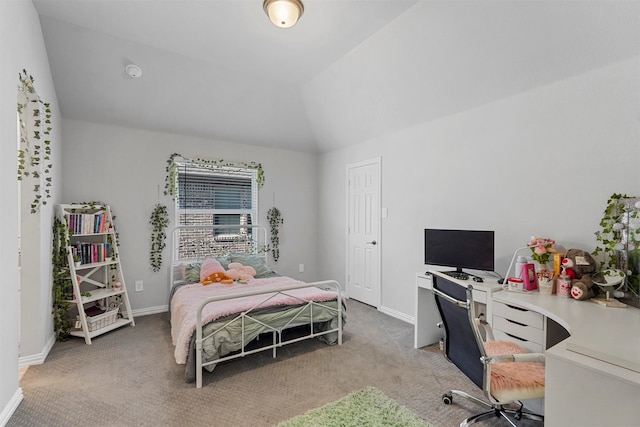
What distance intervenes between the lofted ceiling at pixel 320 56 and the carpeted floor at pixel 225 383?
2522mm

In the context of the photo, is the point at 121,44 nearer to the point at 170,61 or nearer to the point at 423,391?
the point at 170,61

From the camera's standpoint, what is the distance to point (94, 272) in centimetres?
348

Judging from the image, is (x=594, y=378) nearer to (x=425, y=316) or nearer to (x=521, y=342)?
(x=521, y=342)

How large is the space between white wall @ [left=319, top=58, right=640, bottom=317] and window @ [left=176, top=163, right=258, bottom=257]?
Answer: 203 cm

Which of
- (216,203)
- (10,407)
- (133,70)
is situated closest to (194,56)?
(133,70)

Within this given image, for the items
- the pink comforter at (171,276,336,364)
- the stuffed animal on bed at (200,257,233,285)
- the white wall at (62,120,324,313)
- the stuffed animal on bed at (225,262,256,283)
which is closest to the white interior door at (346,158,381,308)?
the pink comforter at (171,276,336,364)

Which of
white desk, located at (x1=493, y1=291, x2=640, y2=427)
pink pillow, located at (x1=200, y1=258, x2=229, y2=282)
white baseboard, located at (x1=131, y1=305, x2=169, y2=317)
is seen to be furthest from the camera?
white baseboard, located at (x1=131, y1=305, x2=169, y2=317)

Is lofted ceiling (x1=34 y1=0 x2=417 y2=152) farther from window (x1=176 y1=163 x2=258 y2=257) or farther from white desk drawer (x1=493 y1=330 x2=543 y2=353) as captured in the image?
white desk drawer (x1=493 y1=330 x2=543 y2=353)

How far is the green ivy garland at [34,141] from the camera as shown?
241 centimetres

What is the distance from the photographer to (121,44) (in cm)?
291

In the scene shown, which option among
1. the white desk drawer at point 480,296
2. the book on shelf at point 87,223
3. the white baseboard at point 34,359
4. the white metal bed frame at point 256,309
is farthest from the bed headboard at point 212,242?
the white desk drawer at point 480,296

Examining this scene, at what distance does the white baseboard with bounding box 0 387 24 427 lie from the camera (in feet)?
5.89

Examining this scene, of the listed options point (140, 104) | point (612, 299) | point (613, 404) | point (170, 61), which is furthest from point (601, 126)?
point (140, 104)

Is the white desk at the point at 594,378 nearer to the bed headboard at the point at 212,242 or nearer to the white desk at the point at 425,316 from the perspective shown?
the white desk at the point at 425,316
